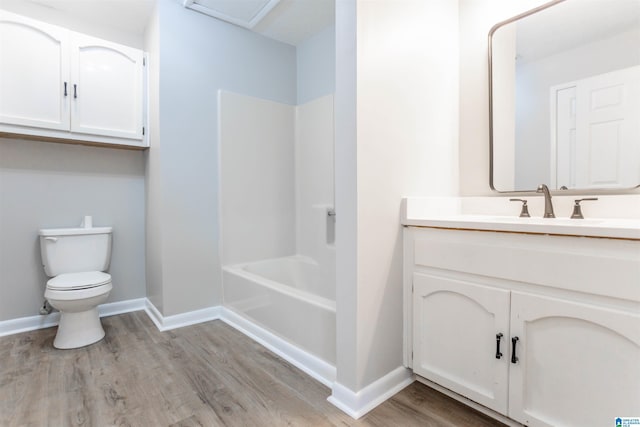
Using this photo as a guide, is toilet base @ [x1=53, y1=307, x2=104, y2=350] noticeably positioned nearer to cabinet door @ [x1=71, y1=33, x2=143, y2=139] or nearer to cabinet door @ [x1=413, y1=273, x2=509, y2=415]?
cabinet door @ [x1=71, y1=33, x2=143, y2=139]

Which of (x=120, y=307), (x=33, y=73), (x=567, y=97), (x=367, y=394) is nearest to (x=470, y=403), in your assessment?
(x=367, y=394)

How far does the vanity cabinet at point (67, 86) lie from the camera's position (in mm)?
2012

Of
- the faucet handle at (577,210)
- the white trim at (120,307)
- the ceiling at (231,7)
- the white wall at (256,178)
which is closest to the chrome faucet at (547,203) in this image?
the faucet handle at (577,210)

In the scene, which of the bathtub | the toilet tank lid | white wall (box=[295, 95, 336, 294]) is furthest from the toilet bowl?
white wall (box=[295, 95, 336, 294])

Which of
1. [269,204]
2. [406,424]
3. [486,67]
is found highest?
[486,67]

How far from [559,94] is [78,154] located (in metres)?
3.13

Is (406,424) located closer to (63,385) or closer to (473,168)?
(473,168)

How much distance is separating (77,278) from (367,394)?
77.7 inches

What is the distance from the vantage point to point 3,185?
2.18 metres

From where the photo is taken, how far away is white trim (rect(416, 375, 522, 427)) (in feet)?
4.23

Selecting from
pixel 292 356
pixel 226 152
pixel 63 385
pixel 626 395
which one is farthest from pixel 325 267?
pixel 626 395

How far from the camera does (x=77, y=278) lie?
2.12 metres

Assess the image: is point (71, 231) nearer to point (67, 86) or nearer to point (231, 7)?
point (67, 86)

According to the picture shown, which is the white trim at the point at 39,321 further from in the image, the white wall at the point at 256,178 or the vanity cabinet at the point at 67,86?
the vanity cabinet at the point at 67,86
